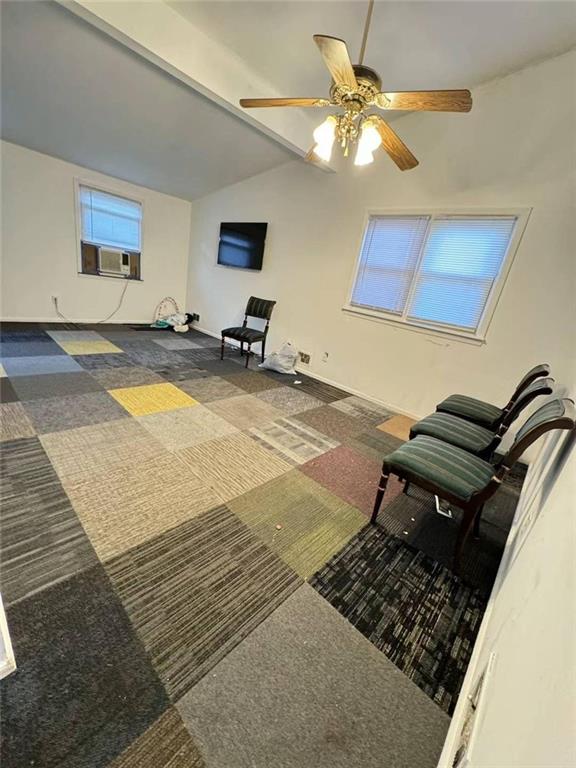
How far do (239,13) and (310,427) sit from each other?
329 centimetres

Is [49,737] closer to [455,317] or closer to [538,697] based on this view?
[538,697]

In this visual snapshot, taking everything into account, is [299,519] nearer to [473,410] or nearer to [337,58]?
[473,410]

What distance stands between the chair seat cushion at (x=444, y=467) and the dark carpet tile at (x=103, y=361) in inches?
134

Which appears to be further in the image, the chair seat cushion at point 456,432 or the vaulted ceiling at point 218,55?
the vaulted ceiling at point 218,55

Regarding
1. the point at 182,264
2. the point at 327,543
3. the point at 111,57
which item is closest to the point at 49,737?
the point at 327,543

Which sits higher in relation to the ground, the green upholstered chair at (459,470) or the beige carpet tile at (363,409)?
the green upholstered chair at (459,470)

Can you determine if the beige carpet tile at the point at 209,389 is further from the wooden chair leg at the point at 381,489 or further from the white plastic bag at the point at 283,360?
the wooden chair leg at the point at 381,489

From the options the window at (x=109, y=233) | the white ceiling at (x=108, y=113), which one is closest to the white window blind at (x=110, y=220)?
the window at (x=109, y=233)

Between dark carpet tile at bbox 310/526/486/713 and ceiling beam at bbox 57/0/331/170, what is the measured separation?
3.78 m

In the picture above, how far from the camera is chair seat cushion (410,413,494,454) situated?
76.7 inches

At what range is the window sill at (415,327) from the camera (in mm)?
3005

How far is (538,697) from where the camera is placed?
1.82 feet

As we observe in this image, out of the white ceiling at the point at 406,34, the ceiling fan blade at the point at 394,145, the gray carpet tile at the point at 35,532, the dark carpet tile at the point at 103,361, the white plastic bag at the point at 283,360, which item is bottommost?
the gray carpet tile at the point at 35,532

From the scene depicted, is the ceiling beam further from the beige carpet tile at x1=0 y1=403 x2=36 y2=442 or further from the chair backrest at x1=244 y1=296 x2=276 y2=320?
the beige carpet tile at x1=0 y1=403 x2=36 y2=442
